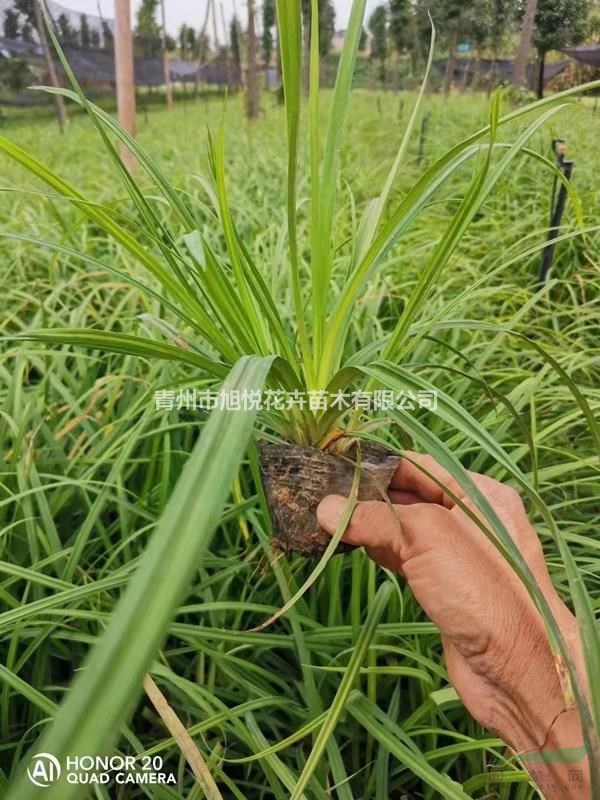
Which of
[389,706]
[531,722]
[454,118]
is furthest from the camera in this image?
[454,118]

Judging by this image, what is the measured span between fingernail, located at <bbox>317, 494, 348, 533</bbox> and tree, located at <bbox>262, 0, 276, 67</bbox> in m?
4.00

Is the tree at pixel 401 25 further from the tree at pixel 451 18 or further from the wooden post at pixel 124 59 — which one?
the wooden post at pixel 124 59

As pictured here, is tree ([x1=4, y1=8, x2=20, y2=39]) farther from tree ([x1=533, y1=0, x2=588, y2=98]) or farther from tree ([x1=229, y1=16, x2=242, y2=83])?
tree ([x1=533, y1=0, x2=588, y2=98])

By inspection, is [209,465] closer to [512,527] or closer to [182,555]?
[182,555]

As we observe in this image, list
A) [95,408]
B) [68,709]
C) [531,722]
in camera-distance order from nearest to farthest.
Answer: [68,709]
[531,722]
[95,408]

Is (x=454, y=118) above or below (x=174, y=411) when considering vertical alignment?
above

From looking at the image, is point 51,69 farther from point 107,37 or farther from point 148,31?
point 148,31

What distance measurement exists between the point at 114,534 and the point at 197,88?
16.0 feet

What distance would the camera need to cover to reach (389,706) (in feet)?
2.22

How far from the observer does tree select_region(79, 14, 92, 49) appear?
12.8 ft

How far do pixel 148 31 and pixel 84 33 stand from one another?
0.72 m

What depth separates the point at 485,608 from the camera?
47 cm

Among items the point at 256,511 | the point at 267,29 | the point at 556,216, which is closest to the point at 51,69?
the point at 267,29

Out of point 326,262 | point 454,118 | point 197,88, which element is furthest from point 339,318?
point 197,88
